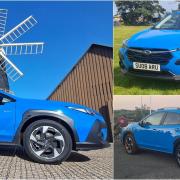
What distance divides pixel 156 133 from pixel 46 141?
1.40 meters

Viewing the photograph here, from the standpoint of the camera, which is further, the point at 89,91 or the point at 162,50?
the point at 89,91

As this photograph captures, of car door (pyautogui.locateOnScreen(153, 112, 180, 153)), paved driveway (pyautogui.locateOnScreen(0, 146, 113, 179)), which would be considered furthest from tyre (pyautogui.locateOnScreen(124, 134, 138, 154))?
car door (pyautogui.locateOnScreen(153, 112, 180, 153))

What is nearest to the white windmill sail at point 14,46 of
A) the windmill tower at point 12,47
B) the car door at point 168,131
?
the windmill tower at point 12,47

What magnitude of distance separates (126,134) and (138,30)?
48.6 inches

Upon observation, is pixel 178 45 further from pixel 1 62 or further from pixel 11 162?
pixel 1 62

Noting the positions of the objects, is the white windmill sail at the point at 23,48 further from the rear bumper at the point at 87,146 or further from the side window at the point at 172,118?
the side window at the point at 172,118

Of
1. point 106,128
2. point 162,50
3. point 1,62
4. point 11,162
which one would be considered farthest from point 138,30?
point 1,62

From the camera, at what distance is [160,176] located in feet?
15.3

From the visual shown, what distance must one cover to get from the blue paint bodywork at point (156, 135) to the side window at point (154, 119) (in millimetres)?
40

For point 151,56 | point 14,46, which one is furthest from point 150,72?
point 14,46

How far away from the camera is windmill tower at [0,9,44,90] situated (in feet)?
20.0

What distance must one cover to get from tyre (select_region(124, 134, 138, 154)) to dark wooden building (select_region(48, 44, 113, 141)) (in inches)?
16.7

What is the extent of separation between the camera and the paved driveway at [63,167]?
15.3ft

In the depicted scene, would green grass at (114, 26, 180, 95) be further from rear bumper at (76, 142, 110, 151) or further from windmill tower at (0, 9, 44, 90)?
windmill tower at (0, 9, 44, 90)
